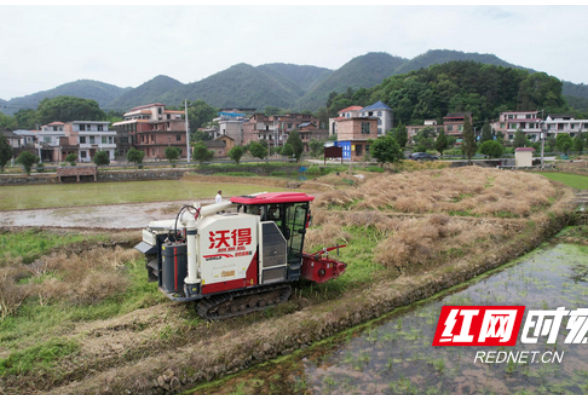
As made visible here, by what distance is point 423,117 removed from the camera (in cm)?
8650

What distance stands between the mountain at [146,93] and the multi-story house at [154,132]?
101 metres

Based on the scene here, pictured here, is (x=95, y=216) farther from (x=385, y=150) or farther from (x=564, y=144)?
(x=564, y=144)

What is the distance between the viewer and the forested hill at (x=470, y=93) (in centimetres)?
8722

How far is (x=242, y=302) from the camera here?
875cm

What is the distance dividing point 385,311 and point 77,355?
655cm

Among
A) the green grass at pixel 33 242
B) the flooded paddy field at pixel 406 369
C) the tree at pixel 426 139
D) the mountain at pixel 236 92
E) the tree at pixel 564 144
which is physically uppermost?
the mountain at pixel 236 92

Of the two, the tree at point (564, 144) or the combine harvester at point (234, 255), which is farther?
the tree at point (564, 144)

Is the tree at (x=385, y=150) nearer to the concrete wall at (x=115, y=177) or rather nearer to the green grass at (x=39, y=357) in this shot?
the concrete wall at (x=115, y=177)

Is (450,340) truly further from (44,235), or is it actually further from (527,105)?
(527,105)

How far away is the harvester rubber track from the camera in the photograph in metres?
8.32

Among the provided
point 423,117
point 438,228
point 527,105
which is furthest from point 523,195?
point 527,105

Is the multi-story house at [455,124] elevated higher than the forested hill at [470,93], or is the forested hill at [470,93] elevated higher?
the forested hill at [470,93]
